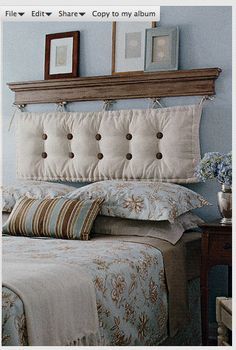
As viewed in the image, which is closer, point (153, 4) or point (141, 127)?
point (153, 4)

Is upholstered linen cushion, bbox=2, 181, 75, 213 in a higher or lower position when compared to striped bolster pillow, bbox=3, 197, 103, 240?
higher

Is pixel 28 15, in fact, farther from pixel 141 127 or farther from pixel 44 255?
pixel 141 127

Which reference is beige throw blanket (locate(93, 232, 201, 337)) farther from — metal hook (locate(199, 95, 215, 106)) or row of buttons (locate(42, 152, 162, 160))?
metal hook (locate(199, 95, 215, 106))

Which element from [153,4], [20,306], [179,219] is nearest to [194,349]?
[20,306]

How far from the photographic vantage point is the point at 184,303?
2.69 meters

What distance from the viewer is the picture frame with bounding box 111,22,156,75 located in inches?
130

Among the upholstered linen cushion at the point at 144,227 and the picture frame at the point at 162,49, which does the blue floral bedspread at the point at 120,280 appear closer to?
the upholstered linen cushion at the point at 144,227

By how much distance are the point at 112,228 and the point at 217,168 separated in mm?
543

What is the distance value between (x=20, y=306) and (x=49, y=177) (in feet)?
6.10

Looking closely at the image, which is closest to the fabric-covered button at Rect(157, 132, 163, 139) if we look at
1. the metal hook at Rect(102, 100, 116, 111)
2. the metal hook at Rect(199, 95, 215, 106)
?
the metal hook at Rect(199, 95, 215, 106)

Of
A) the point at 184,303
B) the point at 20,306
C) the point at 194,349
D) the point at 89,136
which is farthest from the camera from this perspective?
the point at 89,136

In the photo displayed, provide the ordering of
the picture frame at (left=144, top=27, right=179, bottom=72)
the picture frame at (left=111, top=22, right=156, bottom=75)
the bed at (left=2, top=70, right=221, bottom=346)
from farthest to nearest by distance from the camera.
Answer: the picture frame at (left=111, top=22, right=156, bottom=75), the picture frame at (left=144, top=27, right=179, bottom=72), the bed at (left=2, top=70, right=221, bottom=346)

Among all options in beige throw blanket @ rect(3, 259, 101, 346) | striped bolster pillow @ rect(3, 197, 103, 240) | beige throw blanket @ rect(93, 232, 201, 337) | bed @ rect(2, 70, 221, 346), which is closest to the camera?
beige throw blanket @ rect(3, 259, 101, 346)

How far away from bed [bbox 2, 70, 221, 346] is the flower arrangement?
0.15 m
